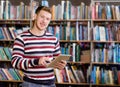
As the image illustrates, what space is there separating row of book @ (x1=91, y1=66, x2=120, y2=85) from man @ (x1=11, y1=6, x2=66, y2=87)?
2.08 m

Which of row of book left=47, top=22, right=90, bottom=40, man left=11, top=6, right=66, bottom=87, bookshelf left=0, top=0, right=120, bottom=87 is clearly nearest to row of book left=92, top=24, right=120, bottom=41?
bookshelf left=0, top=0, right=120, bottom=87

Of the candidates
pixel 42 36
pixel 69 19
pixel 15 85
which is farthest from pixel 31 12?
pixel 42 36

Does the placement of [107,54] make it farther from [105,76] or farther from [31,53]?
[31,53]

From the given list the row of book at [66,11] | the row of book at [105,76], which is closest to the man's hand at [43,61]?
the row of book at [105,76]

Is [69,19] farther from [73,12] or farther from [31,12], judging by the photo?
[31,12]

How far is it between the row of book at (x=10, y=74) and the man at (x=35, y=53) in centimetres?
232

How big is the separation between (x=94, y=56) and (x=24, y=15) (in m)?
1.37

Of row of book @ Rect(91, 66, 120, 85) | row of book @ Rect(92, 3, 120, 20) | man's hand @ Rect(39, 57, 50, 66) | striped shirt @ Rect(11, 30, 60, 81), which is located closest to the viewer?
man's hand @ Rect(39, 57, 50, 66)

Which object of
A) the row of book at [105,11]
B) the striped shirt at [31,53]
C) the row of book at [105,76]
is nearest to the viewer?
the striped shirt at [31,53]

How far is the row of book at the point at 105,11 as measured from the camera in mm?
4219

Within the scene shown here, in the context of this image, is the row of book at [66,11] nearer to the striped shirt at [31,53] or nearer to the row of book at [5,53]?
the row of book at [5,53]

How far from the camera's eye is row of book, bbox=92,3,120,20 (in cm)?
422

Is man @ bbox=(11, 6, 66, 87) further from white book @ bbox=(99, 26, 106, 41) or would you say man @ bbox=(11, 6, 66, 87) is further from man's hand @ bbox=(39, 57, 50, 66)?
white book @ bbox=(99, 26, 106, 41)

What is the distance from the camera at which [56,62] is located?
203cm
